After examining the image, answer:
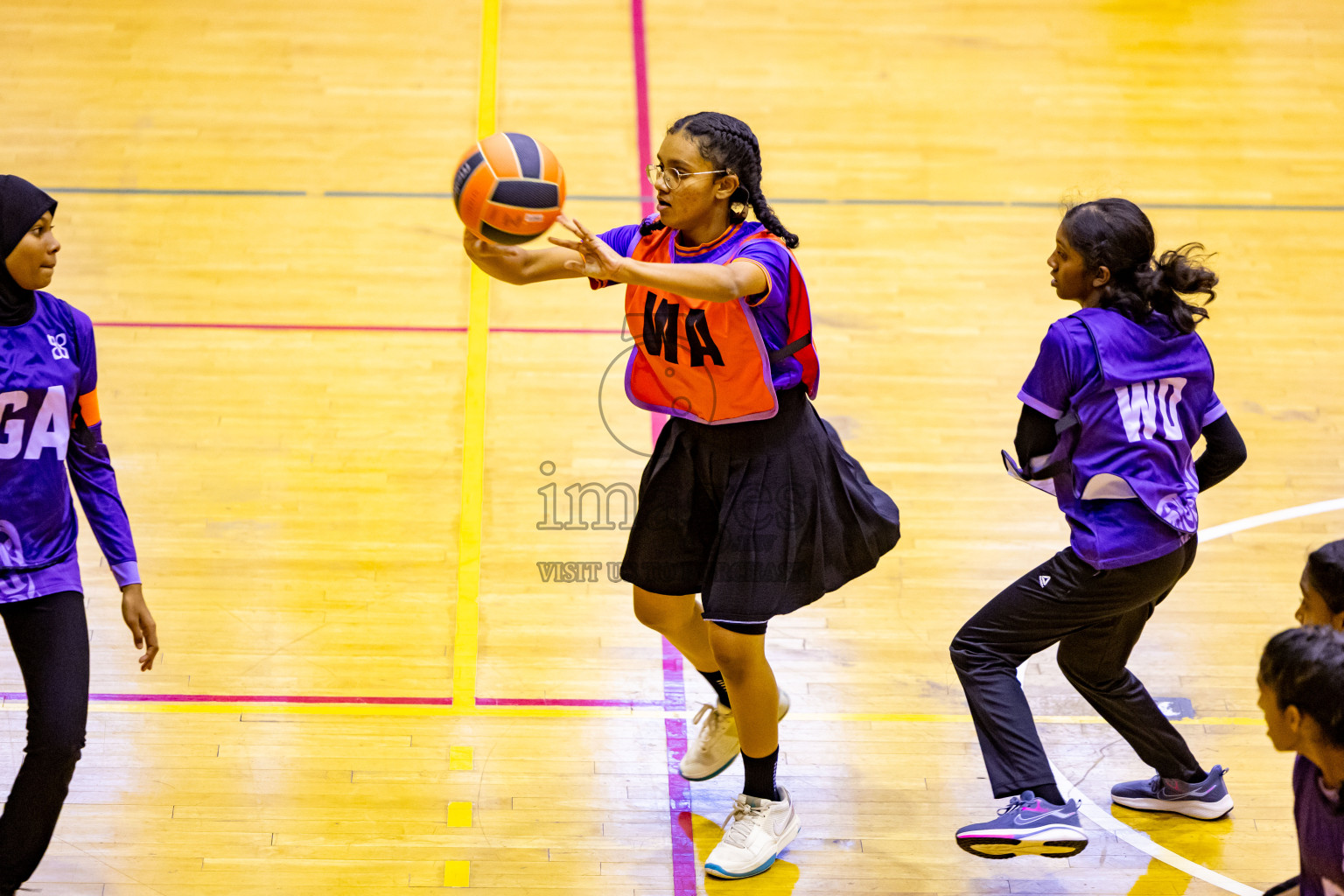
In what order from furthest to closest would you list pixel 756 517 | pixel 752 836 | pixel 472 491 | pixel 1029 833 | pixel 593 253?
pixel 472 491, pixel 752 836, pixel 756 517, pixel 1029 833, pixel 593 253

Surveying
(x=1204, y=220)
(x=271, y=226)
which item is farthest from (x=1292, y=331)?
(x=271, y=226)

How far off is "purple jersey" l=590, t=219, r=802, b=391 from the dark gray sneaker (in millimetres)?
1691

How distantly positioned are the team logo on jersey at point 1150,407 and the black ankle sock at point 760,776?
1316 mm

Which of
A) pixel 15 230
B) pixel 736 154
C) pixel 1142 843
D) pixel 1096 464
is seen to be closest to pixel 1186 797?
pixel 1142 843

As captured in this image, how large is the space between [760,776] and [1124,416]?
141 centimetres

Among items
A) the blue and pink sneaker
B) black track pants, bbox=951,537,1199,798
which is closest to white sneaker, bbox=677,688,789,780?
black track pants, bbox=951,537,1199,798

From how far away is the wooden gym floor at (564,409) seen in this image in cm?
401

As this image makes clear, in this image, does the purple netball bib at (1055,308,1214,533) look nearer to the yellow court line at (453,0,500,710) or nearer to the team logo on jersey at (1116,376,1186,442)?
the team logo on jersey at (1116,376,1186,442)

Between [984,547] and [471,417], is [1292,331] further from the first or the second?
[471,417]

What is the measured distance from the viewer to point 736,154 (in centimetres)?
342

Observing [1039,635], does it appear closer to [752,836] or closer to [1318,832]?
[752,836]

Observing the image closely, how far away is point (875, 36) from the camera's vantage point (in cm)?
830

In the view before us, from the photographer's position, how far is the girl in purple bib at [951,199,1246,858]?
3410 mm

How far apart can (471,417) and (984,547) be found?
7.08ft
